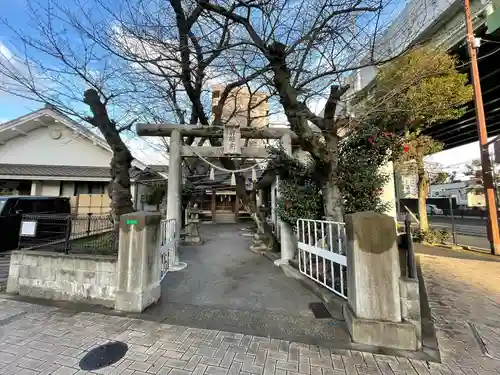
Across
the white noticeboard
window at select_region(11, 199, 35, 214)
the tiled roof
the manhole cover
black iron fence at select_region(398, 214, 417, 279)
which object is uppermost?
the tiled roof

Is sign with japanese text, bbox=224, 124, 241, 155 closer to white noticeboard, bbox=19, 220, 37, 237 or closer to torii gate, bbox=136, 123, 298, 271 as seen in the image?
torii gate, bbox=136, 123, 298, 271

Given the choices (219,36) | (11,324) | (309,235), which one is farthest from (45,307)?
(219,36)

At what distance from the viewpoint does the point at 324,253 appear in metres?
3.84

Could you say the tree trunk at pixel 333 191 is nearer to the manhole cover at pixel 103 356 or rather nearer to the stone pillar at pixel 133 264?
the stone pillar at pixel 133 264

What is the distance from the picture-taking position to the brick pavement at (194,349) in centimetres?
216

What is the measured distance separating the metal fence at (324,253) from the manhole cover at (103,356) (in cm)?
284

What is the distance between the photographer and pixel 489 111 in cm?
1270

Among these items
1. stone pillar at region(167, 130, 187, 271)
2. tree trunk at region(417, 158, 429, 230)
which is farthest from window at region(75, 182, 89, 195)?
tree trunk at region(417, 158, 429, 230)

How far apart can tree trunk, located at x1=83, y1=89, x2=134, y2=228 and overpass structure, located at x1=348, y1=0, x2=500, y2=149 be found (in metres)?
5.52

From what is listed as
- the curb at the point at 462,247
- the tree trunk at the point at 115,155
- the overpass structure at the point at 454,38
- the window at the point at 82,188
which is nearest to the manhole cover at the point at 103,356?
the tree trunk at the point at 115,155

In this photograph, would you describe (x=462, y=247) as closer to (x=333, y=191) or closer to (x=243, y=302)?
(x=333, y=191)

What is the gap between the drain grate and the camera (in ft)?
10.4

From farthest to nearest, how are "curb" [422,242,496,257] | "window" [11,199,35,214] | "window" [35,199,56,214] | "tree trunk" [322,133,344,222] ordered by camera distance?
"window" [35,199,56,214] < "curb" [422,242,496,257] < "window" [11,199,35,214] < "tree trunk" [322,133,344,222]

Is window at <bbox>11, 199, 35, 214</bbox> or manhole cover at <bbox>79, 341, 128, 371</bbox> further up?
window at <bbox>11, 199, 35, 214</bbox>
